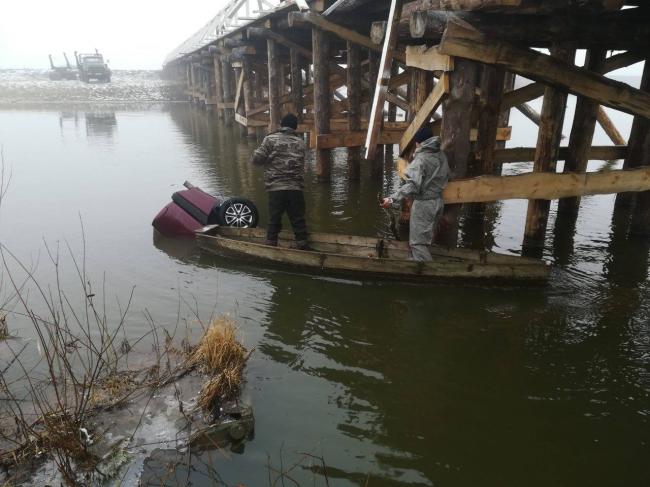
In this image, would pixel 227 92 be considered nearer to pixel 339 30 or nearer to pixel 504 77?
pixel 339 30

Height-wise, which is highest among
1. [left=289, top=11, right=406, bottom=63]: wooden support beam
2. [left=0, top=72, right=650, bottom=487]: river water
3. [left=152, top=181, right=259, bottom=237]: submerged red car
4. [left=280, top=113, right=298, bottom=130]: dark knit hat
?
[left=289, top=11, right=406, bottom=63]: wooden support beam

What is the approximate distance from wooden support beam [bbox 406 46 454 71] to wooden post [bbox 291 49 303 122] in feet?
21.5

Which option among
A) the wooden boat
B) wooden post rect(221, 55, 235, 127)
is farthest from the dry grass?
wooden post rect(221, 55, 235, 127)

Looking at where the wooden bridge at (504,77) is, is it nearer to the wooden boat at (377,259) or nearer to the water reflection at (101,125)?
the wooden boat at (377,259)

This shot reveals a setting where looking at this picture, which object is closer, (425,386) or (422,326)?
(425,386)

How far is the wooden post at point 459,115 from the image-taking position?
5.00 m

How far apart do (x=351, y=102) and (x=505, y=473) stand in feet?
26.5

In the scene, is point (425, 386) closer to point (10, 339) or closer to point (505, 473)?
point (505, 473)

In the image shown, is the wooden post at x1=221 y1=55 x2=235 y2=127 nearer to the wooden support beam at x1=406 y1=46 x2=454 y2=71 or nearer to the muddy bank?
the wooden support beam at x1=406 y1=46 x2=454 y2=71

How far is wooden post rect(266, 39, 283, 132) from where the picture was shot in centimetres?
1207

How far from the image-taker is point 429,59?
17.3 feet

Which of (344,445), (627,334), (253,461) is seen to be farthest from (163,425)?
(627,334)

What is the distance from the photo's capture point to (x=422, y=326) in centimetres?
491

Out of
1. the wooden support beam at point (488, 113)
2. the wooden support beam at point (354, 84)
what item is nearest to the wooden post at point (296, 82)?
the wooden support beam at point (354, 84)
